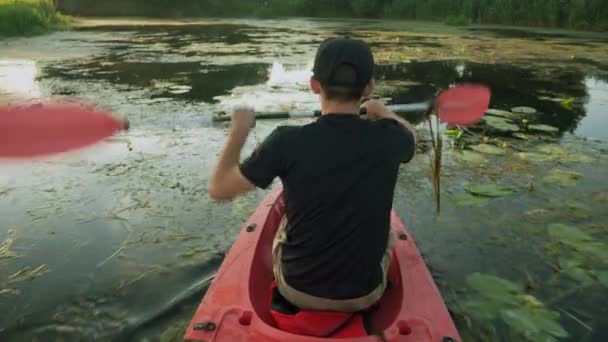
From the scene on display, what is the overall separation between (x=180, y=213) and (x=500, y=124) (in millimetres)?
3882

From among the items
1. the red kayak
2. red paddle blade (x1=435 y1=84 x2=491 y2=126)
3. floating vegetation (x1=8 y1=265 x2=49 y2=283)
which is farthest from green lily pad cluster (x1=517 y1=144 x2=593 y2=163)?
floating vegetation (x1=8 y1=265 x2=49 y2=283)

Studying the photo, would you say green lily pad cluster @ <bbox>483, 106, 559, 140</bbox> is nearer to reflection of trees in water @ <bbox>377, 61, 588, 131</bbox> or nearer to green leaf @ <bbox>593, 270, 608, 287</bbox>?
reflection of trees in water @ <bbox>377, 61, 588, 131</bbox>

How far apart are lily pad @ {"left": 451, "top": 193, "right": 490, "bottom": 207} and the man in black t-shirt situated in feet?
7.64

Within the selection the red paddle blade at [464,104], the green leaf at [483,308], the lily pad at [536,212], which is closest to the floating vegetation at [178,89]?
the red paddle blade at [464,104]

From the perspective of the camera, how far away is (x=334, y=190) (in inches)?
61.1

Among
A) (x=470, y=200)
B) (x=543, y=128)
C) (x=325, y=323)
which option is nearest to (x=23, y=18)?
(x=543, y=128)

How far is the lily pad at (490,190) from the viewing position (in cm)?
396

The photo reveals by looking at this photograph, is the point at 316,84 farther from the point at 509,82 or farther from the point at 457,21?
the point at 457,21

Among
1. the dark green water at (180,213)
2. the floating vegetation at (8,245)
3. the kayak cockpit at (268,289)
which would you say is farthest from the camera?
the floating vegetation at (8,245)

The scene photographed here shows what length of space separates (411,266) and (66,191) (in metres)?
3.01

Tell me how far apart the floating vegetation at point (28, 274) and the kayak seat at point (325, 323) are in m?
1.89

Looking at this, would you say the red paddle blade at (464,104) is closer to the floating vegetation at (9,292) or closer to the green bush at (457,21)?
the floating vegetation at (9,292)

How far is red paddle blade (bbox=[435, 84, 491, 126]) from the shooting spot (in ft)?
11.7

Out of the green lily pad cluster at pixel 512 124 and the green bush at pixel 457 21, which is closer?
the green lily pad cluster at pixel 512 124
